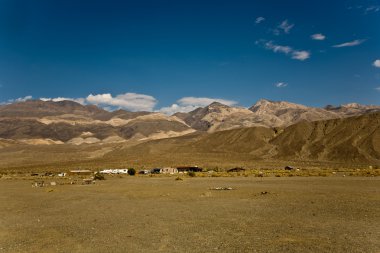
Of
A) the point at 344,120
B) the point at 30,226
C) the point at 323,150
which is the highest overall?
the point at 344,120

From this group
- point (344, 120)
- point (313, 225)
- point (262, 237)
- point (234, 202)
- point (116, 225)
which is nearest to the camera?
point (262, 237)

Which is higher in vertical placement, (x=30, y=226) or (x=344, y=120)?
(x=344, y=120)

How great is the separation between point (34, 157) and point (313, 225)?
547 ft

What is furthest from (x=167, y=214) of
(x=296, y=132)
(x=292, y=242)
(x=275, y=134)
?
(x=275, y=134)

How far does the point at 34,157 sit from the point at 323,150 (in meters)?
113

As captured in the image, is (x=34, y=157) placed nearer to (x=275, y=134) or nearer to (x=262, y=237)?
(x=275, y=134)

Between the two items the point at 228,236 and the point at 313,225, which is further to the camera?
the point at 313,225

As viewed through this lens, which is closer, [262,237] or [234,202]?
[262,237]

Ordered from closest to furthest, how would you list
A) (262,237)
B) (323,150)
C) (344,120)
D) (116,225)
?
(262,237) → (116,225) → (323,150) → (344,120)

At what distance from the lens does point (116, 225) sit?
18.5m

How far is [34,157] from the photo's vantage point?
168 meters

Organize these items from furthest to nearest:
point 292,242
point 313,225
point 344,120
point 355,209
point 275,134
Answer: point 275,134 → point 344,120 → point 355,209 → point 313,225 → point 292,242

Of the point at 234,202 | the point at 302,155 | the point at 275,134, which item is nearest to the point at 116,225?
the point at 234,202

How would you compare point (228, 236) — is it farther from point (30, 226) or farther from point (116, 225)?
point (30, 226)
